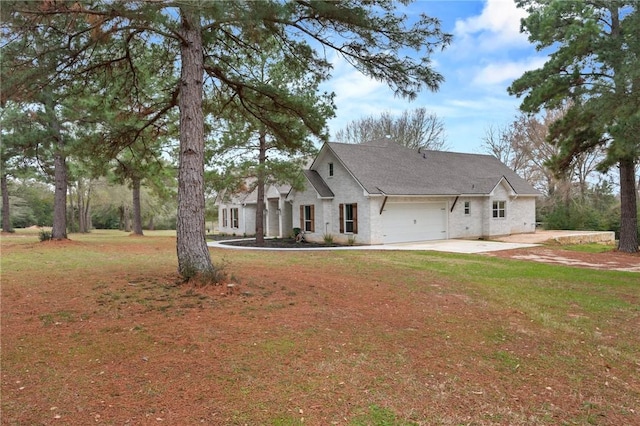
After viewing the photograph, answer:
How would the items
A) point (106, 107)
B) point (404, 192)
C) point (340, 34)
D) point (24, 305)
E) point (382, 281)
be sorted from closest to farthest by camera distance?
point (24, 305) < point (340, 34) < point (382, 281) < point (106, 107) < point (404, 192)

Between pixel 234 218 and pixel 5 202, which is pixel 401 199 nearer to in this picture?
pixel 234 218

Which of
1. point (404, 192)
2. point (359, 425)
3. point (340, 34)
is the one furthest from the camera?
point (404, 192)

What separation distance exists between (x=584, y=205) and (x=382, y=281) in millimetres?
25187

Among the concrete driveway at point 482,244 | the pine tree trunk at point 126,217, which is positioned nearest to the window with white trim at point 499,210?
the concrete driveway at point 482,244

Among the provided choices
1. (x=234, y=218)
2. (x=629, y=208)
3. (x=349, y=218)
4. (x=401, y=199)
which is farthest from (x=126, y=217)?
(x=629, y=208)

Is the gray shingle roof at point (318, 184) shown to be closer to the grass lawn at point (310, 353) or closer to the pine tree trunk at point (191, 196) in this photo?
the grass lawn at point (310, 353)

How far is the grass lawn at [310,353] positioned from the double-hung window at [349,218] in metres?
11.1

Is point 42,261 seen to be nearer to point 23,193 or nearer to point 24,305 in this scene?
point 24,305

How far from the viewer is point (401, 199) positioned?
63.5 feet

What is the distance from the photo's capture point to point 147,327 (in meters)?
4.89

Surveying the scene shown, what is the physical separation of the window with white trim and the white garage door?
3525 millimetres

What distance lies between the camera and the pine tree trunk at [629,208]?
15531mm

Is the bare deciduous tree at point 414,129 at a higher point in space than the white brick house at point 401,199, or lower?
higher

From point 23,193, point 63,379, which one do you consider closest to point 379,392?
point 63,379
